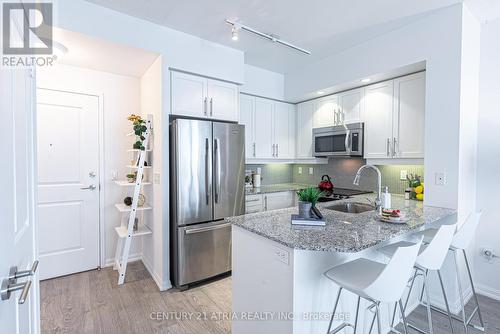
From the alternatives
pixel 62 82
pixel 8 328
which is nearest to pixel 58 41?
pixel 62 82

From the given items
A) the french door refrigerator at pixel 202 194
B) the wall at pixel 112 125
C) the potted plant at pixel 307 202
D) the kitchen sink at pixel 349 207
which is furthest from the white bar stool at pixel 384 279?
the wall at pixel 112 125

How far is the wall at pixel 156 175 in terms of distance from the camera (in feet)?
8.77

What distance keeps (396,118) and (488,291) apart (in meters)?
2.00

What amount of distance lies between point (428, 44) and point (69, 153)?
3992 millimetres

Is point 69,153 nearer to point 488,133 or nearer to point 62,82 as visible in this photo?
point 62,82

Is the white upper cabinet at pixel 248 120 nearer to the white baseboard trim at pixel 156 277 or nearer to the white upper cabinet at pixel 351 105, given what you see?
the white upper cabinet at pixel 351 105

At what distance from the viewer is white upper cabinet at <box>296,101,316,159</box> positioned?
400 centimetres

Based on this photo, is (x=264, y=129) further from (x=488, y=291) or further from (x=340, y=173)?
(x=488, y=291)

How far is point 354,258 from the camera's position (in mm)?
1731

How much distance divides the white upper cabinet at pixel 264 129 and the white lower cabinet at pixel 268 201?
635 millimetres

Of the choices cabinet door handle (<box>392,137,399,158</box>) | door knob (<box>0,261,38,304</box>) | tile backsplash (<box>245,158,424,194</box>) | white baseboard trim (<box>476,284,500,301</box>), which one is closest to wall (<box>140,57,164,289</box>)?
tile backsplash (<box>245,158,424,194</box>)

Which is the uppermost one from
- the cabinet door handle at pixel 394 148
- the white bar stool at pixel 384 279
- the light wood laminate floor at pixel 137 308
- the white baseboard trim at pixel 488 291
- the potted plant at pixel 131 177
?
the cabinet door handle at pixel 394 148

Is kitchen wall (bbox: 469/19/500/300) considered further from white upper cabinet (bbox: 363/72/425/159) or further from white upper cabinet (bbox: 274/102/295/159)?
white upper cabinet (bbox: 274/102/295/159)

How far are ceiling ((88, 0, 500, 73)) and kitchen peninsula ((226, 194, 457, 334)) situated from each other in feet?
6.05
